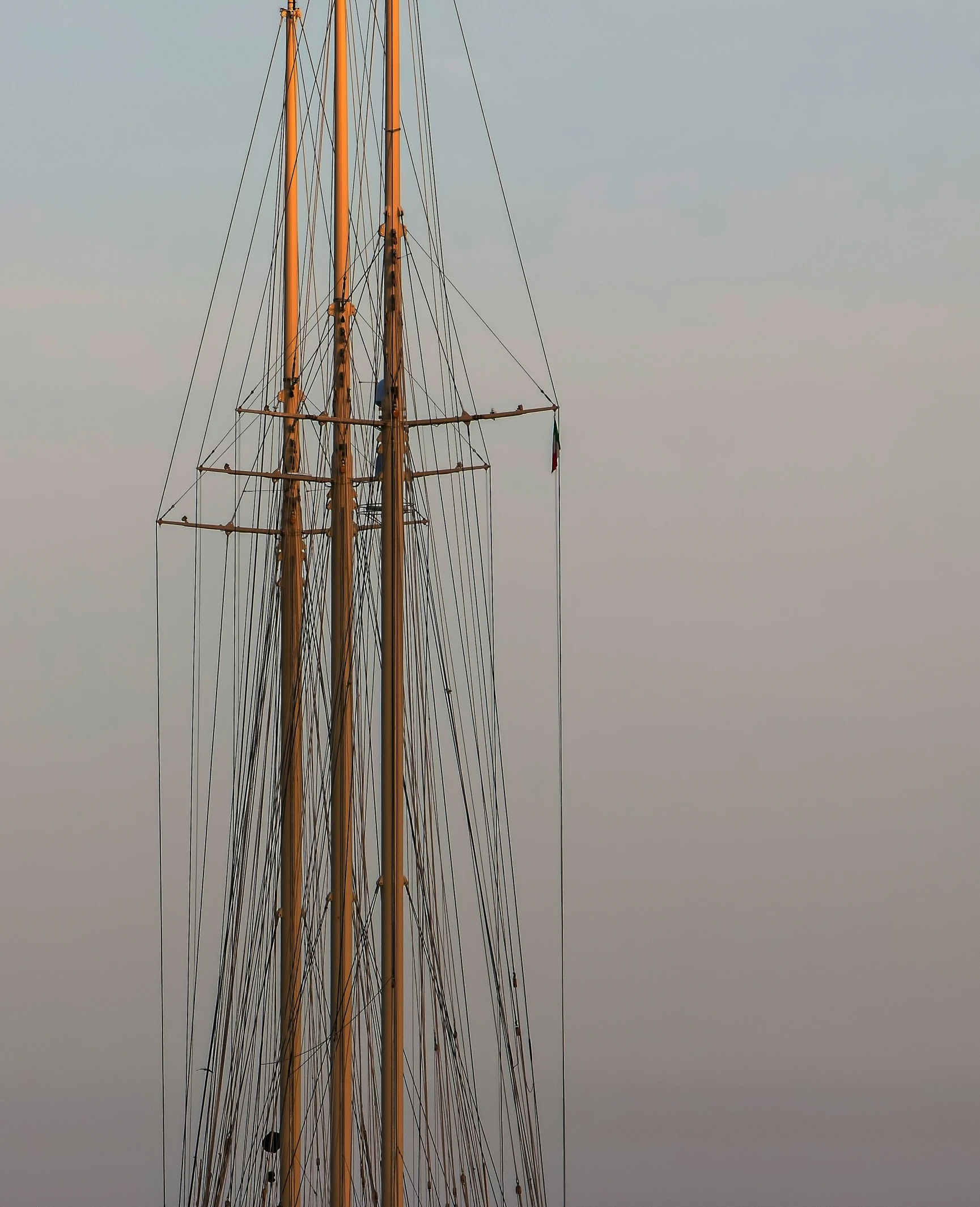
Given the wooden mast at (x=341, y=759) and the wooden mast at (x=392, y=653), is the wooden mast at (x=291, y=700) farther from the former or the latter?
the wooden mast at (x=392, y=653)

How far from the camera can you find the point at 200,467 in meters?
30.9

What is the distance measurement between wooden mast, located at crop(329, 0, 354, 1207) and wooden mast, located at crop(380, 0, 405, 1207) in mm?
993

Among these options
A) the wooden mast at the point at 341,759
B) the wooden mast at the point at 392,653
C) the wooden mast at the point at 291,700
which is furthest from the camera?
the wooden mast at the point at 291,700

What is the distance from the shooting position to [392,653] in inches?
1109

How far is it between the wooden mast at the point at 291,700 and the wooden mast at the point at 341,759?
1600 millimetres

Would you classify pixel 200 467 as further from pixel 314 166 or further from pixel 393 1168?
pixel 393 1168

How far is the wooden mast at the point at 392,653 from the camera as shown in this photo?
2752cm

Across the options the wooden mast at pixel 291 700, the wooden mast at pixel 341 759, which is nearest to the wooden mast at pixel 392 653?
the wooden mast at pixel 341 759

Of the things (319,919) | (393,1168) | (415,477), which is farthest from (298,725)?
(393,1168)

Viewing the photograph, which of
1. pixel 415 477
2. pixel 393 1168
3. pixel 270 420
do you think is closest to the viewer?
pixel 393 1168

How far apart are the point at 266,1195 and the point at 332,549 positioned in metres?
10.4

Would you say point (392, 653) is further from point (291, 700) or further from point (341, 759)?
point (291, 700)

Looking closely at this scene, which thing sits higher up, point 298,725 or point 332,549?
point 332,549

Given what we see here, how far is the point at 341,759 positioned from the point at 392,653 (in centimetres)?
250
